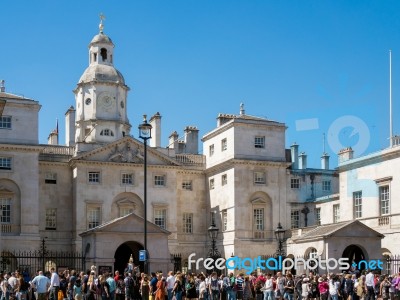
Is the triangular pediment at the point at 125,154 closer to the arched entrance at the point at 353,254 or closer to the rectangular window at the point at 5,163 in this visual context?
the rectangular window at the point at 5,163

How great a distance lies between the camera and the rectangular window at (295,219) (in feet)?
208

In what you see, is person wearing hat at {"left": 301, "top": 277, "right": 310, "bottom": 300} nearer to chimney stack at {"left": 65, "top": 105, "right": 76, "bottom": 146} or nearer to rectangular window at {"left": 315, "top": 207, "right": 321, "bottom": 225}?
rectangular window at {"left": 315, "top": 207, "right": 321, "bottom": 225}

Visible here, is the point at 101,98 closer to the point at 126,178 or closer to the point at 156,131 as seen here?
the point at 156,131

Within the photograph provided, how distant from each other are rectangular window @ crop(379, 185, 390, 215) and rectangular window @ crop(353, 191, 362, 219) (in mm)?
2350

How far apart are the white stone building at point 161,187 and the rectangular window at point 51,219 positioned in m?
0.07

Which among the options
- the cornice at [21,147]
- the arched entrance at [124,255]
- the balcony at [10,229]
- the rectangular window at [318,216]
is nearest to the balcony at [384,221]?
the rectangular window at [318,216]

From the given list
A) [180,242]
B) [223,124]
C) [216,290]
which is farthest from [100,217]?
[216,290]

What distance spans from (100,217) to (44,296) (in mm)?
26972

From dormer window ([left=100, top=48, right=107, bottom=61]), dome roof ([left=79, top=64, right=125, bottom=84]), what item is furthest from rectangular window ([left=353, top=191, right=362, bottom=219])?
dormer window ([left=100, top=48, right=107, bottom=61])

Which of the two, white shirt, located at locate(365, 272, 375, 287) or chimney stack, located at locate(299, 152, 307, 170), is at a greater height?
chimney stack, located at locate(299, 152, 307, 170)

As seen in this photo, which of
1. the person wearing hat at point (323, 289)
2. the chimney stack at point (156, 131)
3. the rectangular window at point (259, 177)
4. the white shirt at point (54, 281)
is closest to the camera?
the white shirt at point (54, 281)

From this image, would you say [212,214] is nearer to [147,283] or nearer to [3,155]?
[3,155]

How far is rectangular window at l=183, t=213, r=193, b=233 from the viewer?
65125 millimetres

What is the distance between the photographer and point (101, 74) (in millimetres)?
68688
